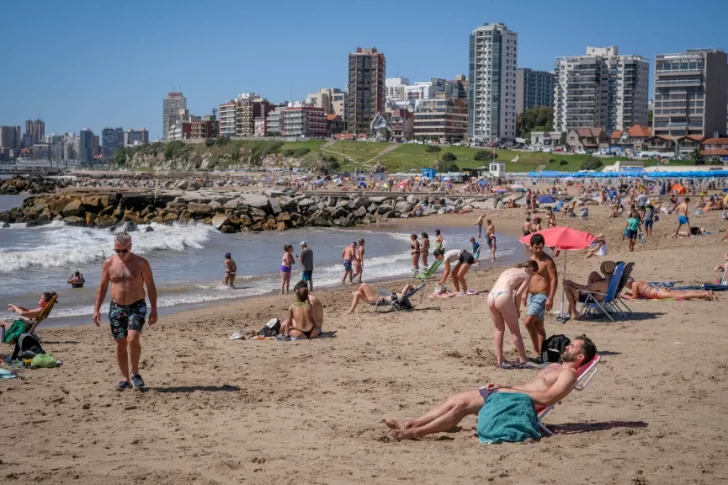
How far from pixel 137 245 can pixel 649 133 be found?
106224 mm

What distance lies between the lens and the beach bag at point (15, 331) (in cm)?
932

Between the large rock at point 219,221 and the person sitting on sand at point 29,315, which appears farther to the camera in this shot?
the large rock at point 219,221

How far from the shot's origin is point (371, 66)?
172 metres

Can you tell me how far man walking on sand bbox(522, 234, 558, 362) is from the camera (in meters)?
8.81

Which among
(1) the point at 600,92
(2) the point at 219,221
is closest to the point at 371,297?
A: (2) the point at 219,221

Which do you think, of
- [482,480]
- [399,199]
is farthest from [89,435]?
[399,199]

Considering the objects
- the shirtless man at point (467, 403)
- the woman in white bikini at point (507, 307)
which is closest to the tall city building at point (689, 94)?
the woman in white bikini at point (507, 307)

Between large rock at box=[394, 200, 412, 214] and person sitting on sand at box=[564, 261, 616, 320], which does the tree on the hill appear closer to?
large rock at box=[394, 200, 412, 214]

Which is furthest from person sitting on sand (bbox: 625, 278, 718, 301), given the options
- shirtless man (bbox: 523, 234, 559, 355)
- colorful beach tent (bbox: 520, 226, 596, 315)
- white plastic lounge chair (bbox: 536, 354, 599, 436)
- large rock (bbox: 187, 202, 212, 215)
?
large rock (bbox: 187, 202, 212, 215)

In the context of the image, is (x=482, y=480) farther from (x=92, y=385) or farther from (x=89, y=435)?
(x=92, y=385)

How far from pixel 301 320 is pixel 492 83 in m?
142

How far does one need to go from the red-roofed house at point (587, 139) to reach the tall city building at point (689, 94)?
826cm

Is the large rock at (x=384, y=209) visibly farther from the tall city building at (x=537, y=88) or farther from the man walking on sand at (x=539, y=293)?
the tall city building at (x=537, y=88)

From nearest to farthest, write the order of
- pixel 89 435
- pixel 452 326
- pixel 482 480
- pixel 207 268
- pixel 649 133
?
1. pixel 482 480
2. pixel 89 435
3. pixel 452 326
4. pixel 207 268
5. pixel 649 133
